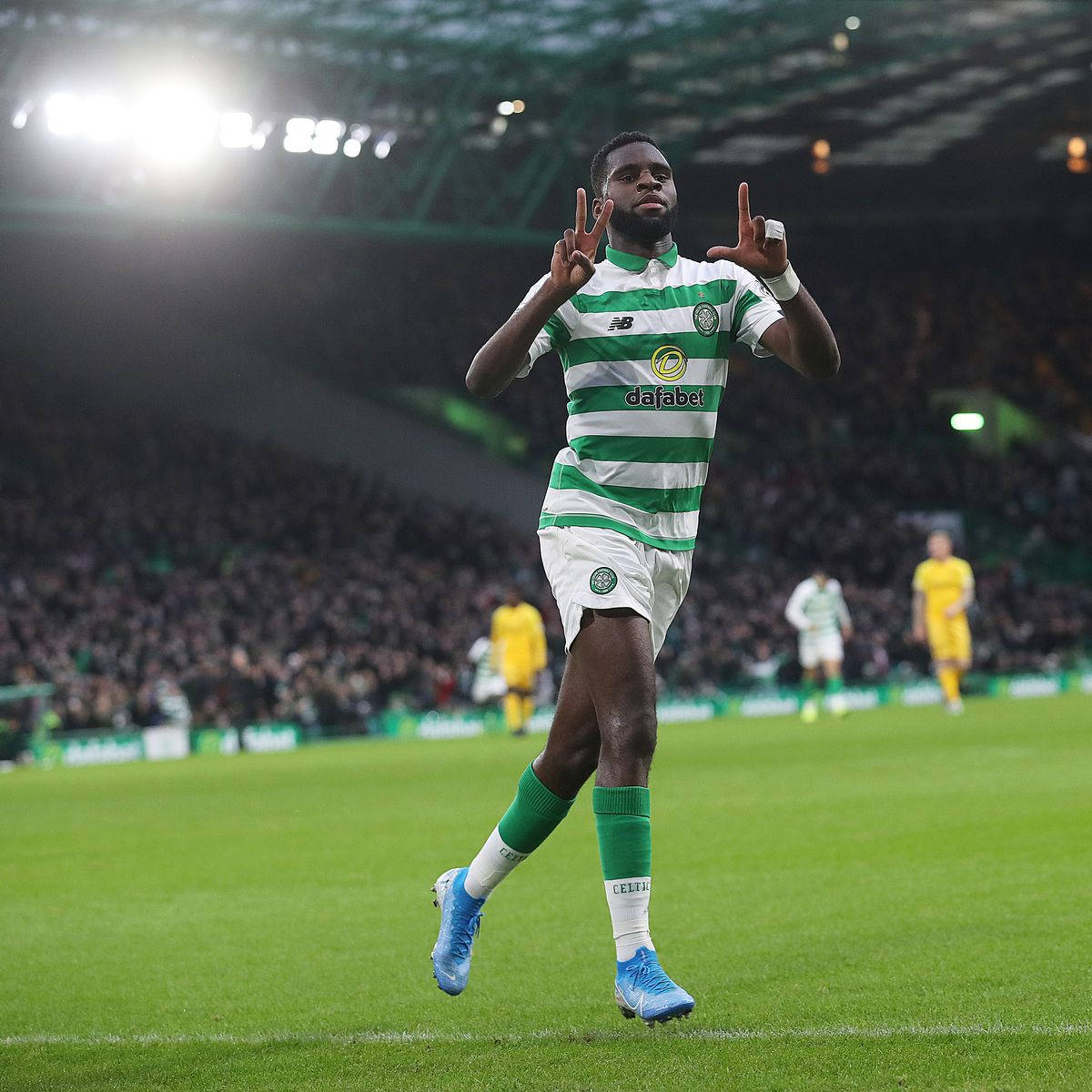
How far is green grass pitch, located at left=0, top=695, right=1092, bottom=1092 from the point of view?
Result: 4523mm

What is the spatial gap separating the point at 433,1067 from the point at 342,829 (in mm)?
7415

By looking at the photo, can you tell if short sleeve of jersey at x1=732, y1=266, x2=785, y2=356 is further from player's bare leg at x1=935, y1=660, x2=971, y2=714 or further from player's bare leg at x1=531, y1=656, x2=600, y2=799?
player's bare leg at x1=935, y1=660, x2=971, y2=714

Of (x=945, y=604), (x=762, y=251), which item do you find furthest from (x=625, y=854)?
(x=945, y=604)

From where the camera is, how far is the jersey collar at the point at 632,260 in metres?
5.34

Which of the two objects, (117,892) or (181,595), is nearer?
(117,892)

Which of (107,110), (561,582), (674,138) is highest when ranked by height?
(674,138)

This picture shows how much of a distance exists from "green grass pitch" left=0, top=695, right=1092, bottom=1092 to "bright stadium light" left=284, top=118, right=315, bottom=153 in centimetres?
1712

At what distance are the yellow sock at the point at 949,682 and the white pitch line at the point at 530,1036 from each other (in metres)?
19.5

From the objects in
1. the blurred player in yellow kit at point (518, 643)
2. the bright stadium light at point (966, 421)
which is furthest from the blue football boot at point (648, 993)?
the bright stadium light at point (966, 421)

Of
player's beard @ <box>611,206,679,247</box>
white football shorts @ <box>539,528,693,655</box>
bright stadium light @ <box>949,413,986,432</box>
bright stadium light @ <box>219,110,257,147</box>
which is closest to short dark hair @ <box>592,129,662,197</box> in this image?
player's beard @ <box>611,206,679,247</box>

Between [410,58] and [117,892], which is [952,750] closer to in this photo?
[117,892]

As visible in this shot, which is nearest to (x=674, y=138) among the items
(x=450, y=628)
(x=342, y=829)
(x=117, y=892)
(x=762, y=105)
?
(x=762, y=105)

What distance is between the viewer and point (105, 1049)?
5000 mm

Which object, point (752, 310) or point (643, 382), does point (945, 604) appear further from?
point (643, 382)
